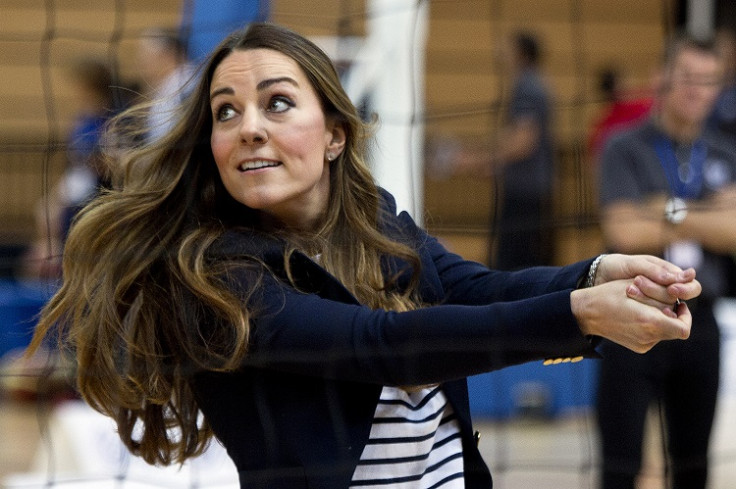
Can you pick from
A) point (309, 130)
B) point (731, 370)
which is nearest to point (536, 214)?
point (731, 370)

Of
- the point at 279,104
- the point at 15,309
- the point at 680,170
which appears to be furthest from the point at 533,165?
the point at 279,104

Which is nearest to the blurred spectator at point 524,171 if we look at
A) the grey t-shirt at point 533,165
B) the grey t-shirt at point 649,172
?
the grey t-shirt at point 533,165

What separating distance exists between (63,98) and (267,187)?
20.0ft

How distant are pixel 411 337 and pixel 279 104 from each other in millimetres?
495

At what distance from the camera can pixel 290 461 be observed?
1.54 m

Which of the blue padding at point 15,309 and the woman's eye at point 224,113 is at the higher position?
the woman's eye at point 224,113

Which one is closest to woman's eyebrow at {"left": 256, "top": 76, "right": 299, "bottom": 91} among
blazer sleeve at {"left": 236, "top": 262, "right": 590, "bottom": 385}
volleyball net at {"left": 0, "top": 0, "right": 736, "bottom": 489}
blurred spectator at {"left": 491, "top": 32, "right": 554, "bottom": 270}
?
blazer sleeve at {"left": 236, "top": 262, "right": 590, "bottom": 385}

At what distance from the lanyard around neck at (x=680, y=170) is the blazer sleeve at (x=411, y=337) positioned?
5.79 feet

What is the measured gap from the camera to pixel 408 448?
1596 mm

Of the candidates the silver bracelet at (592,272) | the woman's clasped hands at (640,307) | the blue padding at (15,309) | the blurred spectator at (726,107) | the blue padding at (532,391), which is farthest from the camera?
the blue padding at (15,309)

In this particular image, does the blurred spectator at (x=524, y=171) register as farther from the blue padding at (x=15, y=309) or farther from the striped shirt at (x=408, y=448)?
the striped shirt at (x=408, y=448)

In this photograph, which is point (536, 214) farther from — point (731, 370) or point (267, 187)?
point (267, 187)

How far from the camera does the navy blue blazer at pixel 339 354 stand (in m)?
1.40

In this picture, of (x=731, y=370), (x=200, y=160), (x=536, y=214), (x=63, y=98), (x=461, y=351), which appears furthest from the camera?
(x=63, y=98)
